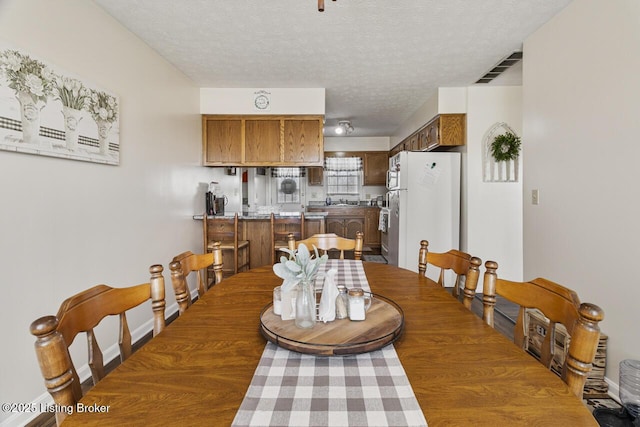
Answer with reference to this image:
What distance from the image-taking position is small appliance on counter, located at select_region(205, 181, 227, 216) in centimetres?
390

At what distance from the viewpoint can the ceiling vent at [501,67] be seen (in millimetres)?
2885

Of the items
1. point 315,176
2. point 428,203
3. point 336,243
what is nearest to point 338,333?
point 336,243

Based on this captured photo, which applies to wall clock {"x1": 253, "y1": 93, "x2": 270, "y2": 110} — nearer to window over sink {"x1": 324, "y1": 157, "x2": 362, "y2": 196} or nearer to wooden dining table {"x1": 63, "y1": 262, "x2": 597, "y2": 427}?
wooden dining table {"x1": 63, "y1": 262, "x2": 597, "y2": 427}

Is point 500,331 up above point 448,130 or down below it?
below

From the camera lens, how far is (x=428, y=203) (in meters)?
3.85

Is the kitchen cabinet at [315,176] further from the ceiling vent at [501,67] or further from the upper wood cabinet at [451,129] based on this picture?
the ceiling vent at [501,67]

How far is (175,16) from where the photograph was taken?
2.23 m

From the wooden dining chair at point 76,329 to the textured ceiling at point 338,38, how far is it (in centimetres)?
198

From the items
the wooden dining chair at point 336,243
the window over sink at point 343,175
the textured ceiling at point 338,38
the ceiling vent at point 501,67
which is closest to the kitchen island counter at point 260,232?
the wooden dining chair at point 336,243

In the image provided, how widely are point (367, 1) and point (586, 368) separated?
2.25 m

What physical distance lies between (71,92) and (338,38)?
6.30 ft

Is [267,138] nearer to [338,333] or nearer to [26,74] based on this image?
[26,74]

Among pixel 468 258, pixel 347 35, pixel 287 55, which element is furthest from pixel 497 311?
pixel 287 55

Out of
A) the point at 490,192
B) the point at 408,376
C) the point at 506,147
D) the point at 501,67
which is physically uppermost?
the point at 501,67
